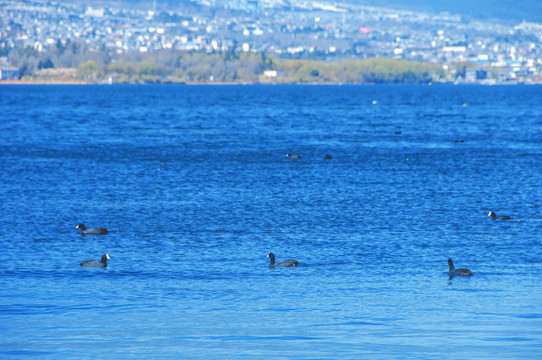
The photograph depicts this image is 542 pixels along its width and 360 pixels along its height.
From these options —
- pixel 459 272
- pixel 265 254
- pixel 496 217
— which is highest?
pixel 459 272

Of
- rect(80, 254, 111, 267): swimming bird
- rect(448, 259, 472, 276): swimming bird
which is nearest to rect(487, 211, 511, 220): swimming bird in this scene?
rect(448, 259, 472, 276): swimming bird

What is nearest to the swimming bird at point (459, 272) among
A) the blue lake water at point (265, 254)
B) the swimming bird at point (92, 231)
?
the blue lake water at point (265, 254)

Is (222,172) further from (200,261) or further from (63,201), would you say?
(200,261)

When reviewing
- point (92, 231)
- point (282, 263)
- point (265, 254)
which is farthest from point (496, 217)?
point (92, 231)

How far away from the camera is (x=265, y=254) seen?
80.8 feet

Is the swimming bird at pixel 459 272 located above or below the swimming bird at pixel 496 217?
above

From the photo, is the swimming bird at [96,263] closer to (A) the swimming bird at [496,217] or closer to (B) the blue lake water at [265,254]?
(B) the blue lake water at [265,254]

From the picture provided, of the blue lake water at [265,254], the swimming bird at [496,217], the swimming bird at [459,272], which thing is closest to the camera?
the blue lake water at [265,254]

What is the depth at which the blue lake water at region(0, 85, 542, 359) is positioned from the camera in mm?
15883

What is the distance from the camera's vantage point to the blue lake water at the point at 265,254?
1588 centimetres

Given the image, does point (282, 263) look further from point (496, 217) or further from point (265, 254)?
point (496, 217)

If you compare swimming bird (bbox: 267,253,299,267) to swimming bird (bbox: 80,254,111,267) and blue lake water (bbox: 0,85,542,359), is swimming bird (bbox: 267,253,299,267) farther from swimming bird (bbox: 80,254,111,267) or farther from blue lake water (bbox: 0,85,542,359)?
swimming bird (bbox: 80,254,111,267)

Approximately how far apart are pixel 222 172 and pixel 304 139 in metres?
26.4

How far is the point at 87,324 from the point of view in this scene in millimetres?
16844
